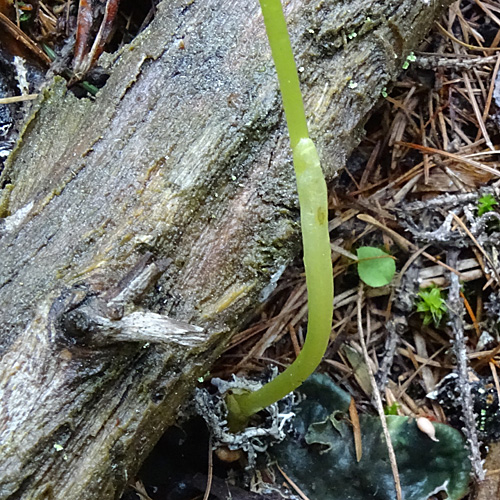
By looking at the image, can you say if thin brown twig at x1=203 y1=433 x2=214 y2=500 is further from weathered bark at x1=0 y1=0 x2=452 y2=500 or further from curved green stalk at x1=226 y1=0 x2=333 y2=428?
curved green stalk at x1=226 y1=0 x2=333 y2=428

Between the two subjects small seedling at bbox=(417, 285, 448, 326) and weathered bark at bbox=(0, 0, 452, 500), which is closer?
weathered bark at bbox=(0, 0, 452, 500)

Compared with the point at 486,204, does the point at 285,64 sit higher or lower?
higher

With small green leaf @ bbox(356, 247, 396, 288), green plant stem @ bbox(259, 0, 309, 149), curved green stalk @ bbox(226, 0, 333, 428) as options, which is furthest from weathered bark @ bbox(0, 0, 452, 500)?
small green leaf @ bbox(356, 247, 396, 288)

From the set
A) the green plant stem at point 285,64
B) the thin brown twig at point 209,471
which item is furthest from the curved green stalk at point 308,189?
the thin brown twig at point 209,471

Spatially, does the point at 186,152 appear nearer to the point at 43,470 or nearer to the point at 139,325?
the point at 139,325

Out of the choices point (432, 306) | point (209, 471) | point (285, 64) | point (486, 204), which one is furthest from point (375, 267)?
point (285, 64)

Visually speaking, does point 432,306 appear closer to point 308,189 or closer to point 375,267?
Answer: point 375,267
